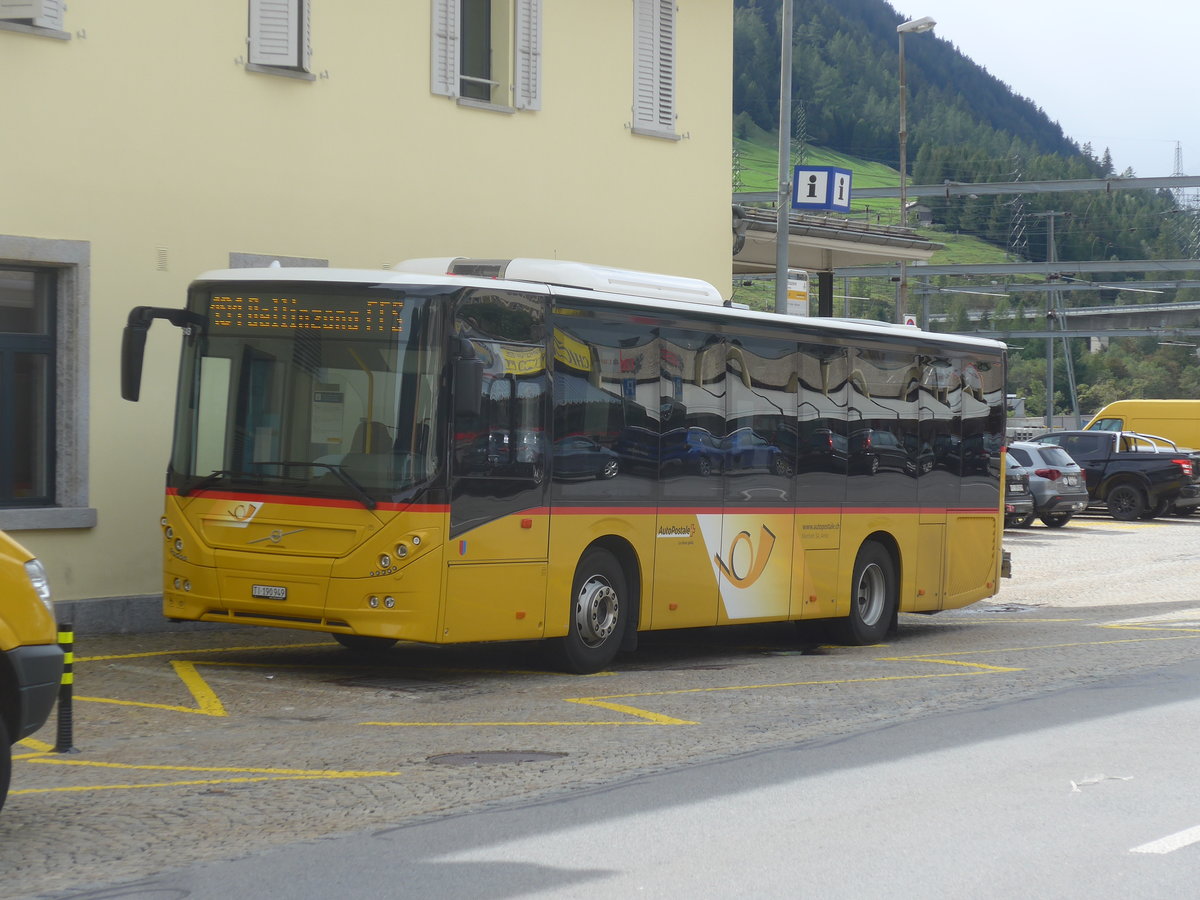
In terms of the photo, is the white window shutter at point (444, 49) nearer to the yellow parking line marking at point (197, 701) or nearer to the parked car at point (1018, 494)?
the yellow parking line marking at point (197, 701)

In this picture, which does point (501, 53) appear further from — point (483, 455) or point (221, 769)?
point (221, 769)

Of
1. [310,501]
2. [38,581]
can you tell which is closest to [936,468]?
[310,501]

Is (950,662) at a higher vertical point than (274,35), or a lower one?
lower

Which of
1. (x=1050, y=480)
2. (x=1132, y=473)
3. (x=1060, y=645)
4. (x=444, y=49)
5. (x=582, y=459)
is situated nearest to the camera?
(x=582, y=459)

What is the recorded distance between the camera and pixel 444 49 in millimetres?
18047

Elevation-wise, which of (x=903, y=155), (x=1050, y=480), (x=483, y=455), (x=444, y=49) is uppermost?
(x=903, y=155)

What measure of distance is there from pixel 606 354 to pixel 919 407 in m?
5.08

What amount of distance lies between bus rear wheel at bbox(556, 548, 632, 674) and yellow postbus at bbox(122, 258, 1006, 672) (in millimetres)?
19

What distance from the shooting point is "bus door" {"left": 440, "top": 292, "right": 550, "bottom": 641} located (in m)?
11.8

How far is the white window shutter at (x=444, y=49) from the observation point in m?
18.0

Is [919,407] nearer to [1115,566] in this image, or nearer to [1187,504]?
[1115,566]

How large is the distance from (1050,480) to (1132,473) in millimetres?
4615

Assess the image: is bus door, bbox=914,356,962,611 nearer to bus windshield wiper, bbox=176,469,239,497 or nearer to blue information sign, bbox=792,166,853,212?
bus windshield wiper, bbox=176,469,239,497

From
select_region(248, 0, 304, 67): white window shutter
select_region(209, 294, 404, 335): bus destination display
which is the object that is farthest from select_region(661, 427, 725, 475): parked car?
select_region(248, 0, 304, 67): white window shutter
